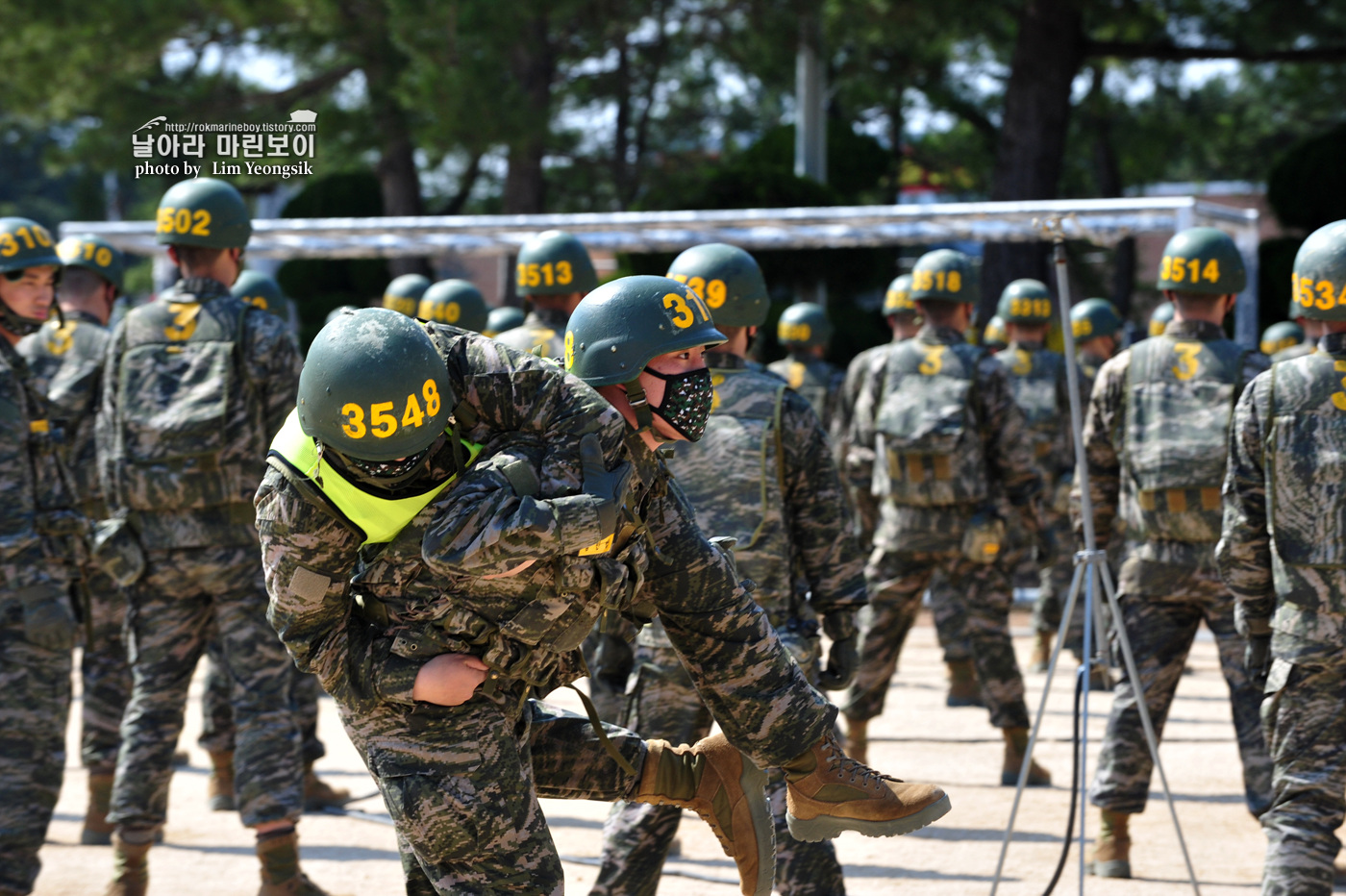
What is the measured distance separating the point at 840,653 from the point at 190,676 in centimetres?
246

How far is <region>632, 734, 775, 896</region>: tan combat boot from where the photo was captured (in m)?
3.97

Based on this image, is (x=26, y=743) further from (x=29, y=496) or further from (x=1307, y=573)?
(x=1307, y=573)

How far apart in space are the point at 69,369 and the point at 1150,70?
66.6ft

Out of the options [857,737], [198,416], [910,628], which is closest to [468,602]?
[198,416]

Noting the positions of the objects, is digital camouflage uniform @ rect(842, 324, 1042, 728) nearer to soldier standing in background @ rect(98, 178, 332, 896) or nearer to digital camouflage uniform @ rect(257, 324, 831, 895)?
soldier standing in background @ rect(98, 178, 332, 896)

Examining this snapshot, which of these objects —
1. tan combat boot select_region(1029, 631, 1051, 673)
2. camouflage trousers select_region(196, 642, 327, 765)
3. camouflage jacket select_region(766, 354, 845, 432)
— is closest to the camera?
camouflage trousers select_region(196, 642, 327, 765)

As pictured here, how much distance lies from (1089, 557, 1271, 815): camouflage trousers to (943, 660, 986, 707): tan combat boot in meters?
2.97

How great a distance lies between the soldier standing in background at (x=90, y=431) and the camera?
6434mm

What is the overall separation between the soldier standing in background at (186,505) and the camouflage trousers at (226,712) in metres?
0.91

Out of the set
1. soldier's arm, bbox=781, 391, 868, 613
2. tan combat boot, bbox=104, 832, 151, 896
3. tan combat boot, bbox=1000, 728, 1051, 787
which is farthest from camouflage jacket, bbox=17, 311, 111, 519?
tan combat boot, bbox=1000, 728, 1051, 787

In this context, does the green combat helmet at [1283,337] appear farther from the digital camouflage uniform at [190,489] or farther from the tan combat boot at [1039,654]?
the digital camouflage uniform at [190,489]

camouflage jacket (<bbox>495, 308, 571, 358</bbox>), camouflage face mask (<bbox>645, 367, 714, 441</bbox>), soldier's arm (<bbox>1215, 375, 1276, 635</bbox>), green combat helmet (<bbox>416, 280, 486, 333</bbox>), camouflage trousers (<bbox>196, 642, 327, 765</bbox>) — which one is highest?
green combat helmet (<bbox>416, 280, 486, 333</bbox>)

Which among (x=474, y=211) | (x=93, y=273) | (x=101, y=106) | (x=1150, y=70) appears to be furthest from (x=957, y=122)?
(x=93, y=273)

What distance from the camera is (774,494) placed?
4891mm
